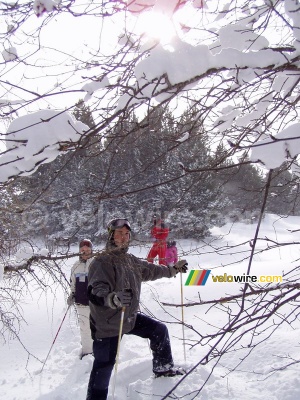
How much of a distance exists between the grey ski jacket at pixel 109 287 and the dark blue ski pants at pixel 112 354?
11 cm

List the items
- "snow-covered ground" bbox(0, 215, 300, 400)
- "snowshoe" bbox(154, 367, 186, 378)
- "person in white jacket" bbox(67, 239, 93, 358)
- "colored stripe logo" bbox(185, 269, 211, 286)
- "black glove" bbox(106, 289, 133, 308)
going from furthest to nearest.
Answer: "colored stripe logo" bbox(185, 269, 211, 286)
"person in white jacket" bbox(67, 239, 93, 358)
"snowshoe" bbox(154, 367, 186, 378)
"snow-covered ground" bbox(0, 215, 300, 400)
"black glove" bbox(106, 289, 133, 308)

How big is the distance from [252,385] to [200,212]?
16618 millimetres

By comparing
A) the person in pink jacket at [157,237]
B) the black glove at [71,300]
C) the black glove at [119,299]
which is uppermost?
the person in pink jacket at [157,237]

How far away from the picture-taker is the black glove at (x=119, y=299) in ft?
10.9

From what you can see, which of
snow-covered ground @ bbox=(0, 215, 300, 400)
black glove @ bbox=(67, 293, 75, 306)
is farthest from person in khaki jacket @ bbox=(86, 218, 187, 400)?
black glove @ bbox=(67, 293, 75, 306)

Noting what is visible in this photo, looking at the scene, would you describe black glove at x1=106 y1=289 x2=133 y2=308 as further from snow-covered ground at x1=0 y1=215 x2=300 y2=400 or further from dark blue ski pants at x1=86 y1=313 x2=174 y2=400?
dark blue ski pants at x1=86 y1=313 x2=174 y2=400

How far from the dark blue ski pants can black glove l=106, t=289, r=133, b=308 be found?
0.42m

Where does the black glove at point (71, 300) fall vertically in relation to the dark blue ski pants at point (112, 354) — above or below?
above

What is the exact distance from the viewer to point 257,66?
66.6 inches

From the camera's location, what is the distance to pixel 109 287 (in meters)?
3.46

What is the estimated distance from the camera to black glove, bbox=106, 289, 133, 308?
3.34 metres

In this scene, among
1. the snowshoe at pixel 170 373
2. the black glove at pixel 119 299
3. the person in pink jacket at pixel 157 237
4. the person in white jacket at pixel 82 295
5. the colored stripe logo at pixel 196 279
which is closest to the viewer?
the person in pink jacket at pixel 157 237

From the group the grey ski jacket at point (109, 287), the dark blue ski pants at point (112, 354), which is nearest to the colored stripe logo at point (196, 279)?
the dark blue ski pants at point (112, 354)

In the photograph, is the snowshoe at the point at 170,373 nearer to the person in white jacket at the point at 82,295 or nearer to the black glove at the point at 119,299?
the black glove at the point at 119,299
